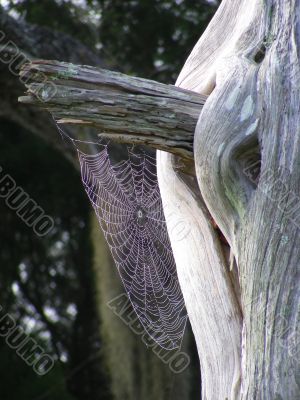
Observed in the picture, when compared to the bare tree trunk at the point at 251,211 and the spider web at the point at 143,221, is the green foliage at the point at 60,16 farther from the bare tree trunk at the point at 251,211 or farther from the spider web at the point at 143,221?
the bare tree trunk at the point at 251,211

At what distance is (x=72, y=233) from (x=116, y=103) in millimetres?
4427

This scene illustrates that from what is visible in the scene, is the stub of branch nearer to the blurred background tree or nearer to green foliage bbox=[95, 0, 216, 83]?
the blurred background tree

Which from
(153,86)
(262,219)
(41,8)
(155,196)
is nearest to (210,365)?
(262,219)

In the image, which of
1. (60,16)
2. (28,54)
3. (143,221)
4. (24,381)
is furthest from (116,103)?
(24,381)

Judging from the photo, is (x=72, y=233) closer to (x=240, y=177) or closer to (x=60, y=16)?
(x=60, y=16)

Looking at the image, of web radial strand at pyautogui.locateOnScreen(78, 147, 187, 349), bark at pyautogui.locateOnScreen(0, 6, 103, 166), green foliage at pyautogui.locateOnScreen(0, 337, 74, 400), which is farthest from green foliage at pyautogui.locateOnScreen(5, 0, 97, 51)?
green foliage at pyautogui.locateOnScreen(0, 337, 74, 400)

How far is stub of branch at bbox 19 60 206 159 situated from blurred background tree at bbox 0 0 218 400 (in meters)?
2.49

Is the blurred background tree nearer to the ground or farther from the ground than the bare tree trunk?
nearer to the ground

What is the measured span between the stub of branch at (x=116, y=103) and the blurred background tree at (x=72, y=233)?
249 centimetres

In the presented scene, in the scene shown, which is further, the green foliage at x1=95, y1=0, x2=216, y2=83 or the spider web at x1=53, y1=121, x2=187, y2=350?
the green foliage at x1=95, y1=0, x2=216, y2=83

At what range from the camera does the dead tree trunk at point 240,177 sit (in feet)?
5.40

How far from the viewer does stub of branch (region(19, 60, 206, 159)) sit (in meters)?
1.64

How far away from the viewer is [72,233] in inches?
240

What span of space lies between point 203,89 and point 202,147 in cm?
28
